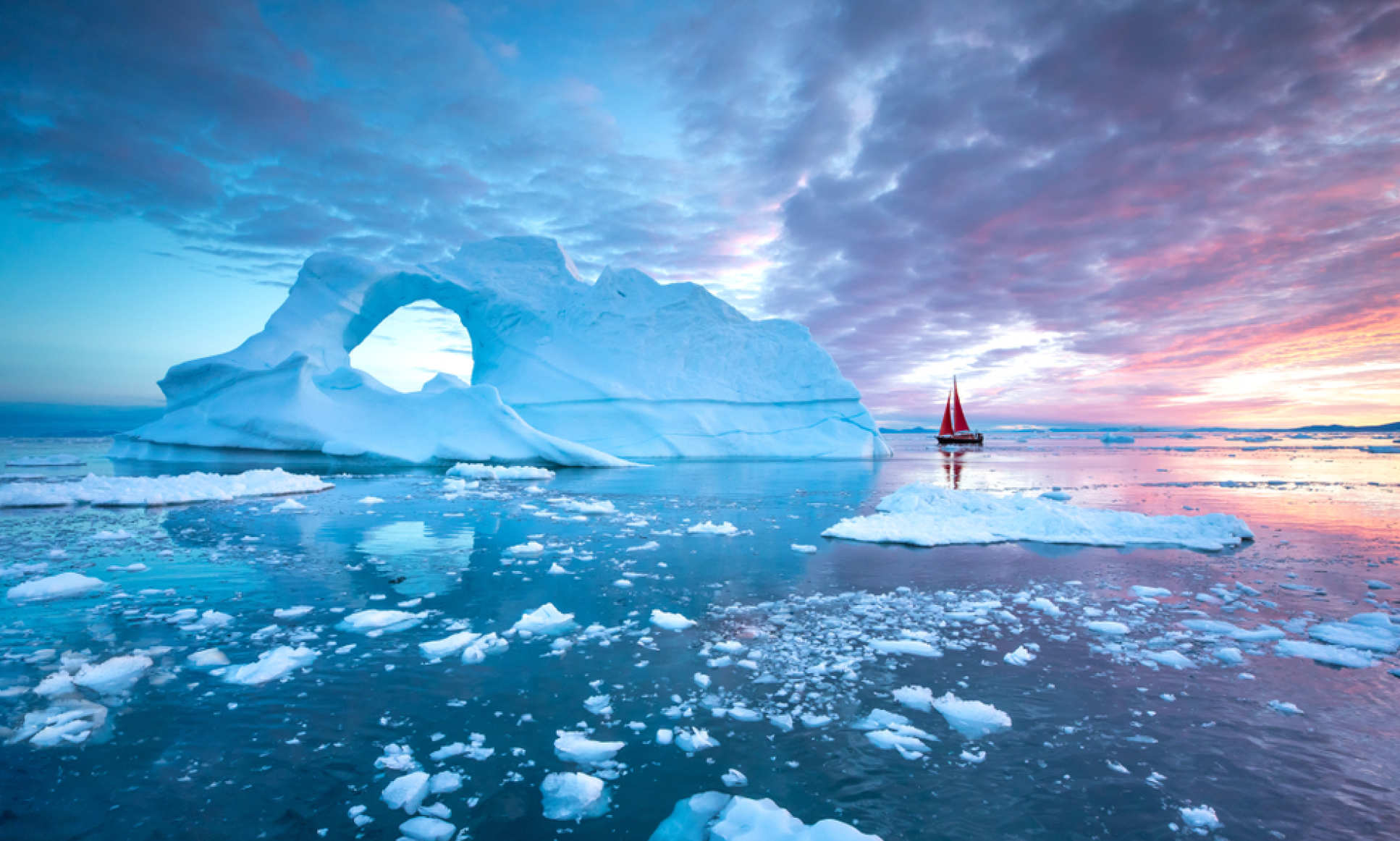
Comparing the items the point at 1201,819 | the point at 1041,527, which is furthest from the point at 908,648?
the point at 1041,527

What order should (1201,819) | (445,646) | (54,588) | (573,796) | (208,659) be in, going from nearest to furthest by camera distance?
(1201,819), (573,796), (208,659), (445,646), (54,588)

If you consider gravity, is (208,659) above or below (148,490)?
below

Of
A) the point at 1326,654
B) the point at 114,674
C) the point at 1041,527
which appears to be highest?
the point at 1041,527

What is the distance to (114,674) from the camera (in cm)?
313

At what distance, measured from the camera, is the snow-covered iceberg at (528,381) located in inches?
695

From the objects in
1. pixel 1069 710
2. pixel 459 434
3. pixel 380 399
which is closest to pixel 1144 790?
pixel 1069 710

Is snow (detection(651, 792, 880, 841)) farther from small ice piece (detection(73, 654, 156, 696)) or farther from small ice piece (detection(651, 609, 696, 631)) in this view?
small ice piece (detection(73, 654, 156, 696))

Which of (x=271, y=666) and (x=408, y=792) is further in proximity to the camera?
(x=271, y=666)

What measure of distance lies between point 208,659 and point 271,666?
436mm

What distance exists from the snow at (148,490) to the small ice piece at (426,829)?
10557 millimetres

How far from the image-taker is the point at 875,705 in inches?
114

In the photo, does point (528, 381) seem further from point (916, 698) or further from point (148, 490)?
point (916, 698)

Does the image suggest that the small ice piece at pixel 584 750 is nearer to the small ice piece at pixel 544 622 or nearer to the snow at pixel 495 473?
the small ice piece at pixel 544 622

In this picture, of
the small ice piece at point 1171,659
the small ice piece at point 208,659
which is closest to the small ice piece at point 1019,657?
the small ice piece at point 1171,659
